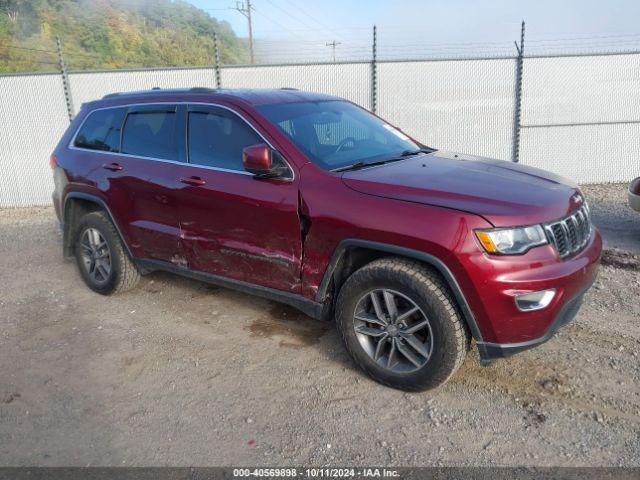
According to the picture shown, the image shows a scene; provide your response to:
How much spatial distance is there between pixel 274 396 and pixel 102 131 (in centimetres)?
307

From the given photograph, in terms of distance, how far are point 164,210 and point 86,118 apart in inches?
62.9

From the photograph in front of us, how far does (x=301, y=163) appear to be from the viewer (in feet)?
12.1

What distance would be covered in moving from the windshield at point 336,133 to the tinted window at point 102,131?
1654 mm

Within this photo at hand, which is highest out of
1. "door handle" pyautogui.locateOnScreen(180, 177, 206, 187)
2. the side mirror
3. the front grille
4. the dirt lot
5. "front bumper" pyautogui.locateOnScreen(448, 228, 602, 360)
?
the side mirror

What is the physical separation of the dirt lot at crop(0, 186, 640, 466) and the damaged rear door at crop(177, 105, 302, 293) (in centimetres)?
62

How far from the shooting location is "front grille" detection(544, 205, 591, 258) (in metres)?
3.16

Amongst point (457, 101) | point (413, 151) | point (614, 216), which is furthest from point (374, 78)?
point (413, 151)

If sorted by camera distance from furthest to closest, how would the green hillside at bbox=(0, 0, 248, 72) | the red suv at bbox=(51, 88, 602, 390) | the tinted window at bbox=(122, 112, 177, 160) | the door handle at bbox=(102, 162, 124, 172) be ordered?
the green hillside at bbox=(0, 0, 248, 72), the door handle at bbox=(102, 162, 124, 172), the tinted window at bbox=(122, 112, 177, 160), the red suv at bbox=(51, 88, 602, 390)

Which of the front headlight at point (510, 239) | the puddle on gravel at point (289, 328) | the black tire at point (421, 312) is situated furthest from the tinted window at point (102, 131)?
the front headlight at point (510, 239)

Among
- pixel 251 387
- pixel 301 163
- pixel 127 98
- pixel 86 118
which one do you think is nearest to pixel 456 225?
pixel 301 163

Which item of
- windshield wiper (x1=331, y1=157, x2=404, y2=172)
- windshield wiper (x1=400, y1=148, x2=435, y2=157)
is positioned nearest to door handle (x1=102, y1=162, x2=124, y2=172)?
windshield wiper (x1=331, y1=157, x2=404, y2=172)

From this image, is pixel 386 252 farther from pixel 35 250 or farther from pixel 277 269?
pixel 35 250

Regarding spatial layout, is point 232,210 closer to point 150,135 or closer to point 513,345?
point 150,135

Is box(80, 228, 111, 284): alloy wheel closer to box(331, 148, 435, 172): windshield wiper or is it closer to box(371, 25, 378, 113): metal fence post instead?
box(331, 148, 435, 172): windshield wiper
